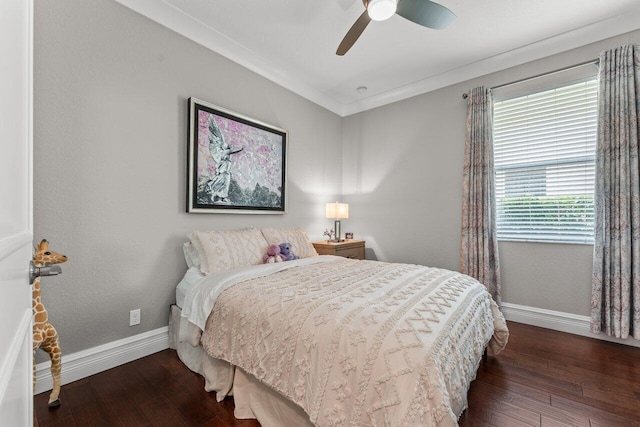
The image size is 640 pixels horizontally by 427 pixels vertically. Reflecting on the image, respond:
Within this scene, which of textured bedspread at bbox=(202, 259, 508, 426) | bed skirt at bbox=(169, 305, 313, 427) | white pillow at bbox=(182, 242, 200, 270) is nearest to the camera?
textured bedspread at bbox=(202, 259, 508, 426)

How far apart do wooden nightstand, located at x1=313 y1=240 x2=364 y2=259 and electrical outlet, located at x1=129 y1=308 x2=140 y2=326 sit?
2003 mm

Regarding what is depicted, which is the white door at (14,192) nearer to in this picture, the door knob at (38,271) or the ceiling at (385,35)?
the door knob at (38,271)

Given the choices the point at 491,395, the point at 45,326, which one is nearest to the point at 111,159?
the point at 45,326

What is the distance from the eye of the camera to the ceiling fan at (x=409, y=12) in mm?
1957

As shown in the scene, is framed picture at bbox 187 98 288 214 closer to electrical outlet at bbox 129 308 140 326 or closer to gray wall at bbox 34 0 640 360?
gray wall at bbox 34 0 640 360

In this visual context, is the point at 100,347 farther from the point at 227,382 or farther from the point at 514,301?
the point at 514,301

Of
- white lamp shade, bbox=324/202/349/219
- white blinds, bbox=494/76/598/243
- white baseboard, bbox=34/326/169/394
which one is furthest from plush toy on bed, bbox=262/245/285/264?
white blinds, bbox=494/76/598/243

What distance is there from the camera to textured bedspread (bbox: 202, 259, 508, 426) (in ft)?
3.57

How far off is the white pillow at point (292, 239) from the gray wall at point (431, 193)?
1.40 m

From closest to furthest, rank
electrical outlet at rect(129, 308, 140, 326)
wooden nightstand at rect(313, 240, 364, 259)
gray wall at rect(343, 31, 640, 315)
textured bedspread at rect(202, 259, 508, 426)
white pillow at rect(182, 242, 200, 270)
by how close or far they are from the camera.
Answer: textured bedspread at rect(202, 259, 508, 426), electrical outlet at rect(129, 308, 140, 326), white pillow at rect(182, 242, 200, 270), gray wall at rect(343, 31, 640, 315), wooden nightstand at rect(313, 240, 364, 259)

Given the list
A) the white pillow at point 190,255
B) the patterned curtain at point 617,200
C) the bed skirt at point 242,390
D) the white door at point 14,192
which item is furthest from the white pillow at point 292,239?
the patterned curtain at point 617,200

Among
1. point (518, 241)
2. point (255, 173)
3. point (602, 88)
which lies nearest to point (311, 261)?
point (255, 173)

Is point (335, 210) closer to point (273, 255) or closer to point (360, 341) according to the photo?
point (273, 255)

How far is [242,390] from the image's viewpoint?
1675 mm
